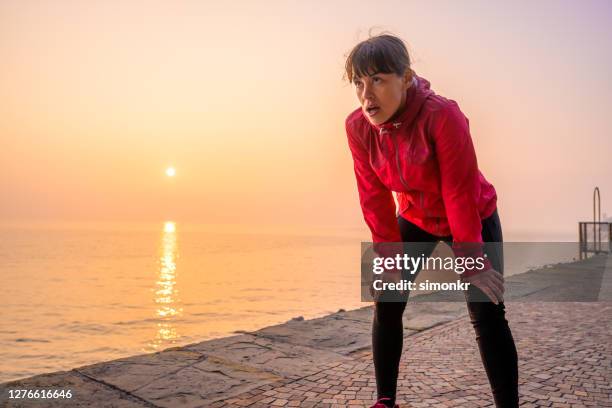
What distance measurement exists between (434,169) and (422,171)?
6 centimetres

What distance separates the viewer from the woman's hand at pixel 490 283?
2.13 meters

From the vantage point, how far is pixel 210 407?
289 cm

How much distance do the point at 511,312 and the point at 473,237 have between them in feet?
13.7

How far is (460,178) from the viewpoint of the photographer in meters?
2.15

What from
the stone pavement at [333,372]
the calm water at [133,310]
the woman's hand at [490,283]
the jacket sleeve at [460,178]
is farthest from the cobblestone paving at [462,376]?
the calm water at [133,310]

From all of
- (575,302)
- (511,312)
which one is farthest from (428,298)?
(575,302)

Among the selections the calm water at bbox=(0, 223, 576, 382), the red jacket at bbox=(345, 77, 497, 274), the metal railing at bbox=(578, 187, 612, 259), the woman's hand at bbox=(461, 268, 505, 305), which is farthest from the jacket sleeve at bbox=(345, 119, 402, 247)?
the metal railing at bbox=(578, 187, 612, 259)

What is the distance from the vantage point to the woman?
2.15 m

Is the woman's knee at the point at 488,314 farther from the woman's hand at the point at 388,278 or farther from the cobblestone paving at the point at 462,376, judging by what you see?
the cobblestone paving at the point at 462,376

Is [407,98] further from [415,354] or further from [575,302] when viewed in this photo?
[575,302]

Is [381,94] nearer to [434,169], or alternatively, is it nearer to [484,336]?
[434,169]

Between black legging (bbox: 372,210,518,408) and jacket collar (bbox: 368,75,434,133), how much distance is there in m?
0.55

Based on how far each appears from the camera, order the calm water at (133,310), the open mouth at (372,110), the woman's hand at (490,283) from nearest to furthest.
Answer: the woman's hand at (490,283)
the open mouth at (372,110)
the calm water at (133,310)

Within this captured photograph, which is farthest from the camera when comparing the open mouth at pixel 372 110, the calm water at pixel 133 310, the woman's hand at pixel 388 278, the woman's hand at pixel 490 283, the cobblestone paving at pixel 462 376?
the calm water at pixel 133 310
